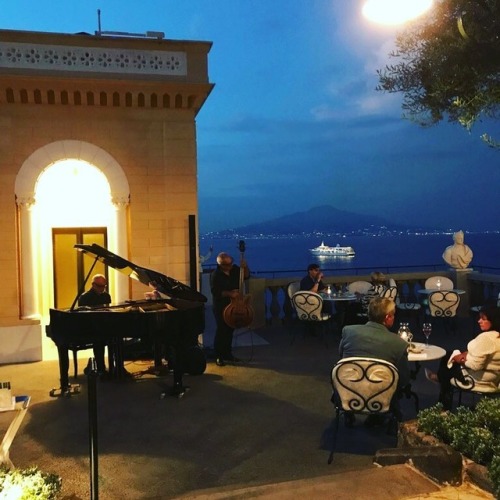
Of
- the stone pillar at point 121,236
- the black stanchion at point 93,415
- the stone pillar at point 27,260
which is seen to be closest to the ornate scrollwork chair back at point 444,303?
the stone pillar at point 121,236

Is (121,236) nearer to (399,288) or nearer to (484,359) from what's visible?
(484,359)

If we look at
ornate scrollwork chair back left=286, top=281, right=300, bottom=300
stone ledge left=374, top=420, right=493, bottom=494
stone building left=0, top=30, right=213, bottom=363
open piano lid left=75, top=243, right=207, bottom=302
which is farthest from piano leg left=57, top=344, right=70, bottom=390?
ornate scrollwork chair back left=286, top=281, right=300, bottom=300

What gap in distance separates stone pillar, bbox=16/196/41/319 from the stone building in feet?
0.05

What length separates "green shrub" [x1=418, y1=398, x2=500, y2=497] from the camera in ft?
11.7

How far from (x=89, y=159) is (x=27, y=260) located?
6.00 feet

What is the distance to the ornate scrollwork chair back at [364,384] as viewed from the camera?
185 inches

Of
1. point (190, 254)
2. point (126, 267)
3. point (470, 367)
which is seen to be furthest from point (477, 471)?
point (190, 254)

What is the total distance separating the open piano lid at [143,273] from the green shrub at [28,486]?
11.2 ft

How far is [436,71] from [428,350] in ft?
9.20

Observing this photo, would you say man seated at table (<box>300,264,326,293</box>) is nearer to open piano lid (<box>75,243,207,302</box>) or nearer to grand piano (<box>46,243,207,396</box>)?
grand piano (<box>46,243,207,396</box>)

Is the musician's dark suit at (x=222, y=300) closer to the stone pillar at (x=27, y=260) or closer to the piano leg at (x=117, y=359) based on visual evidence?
the piano leg at (x=117, y=359)

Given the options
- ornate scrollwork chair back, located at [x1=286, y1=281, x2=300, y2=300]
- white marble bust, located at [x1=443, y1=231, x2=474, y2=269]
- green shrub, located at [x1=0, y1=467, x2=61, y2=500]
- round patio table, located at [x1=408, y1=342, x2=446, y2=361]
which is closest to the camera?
green shrub, located at [x1=0, y1=467, x2=61, y2=500]

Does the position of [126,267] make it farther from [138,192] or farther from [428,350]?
[428,350]

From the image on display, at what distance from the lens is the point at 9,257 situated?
8461 mm
